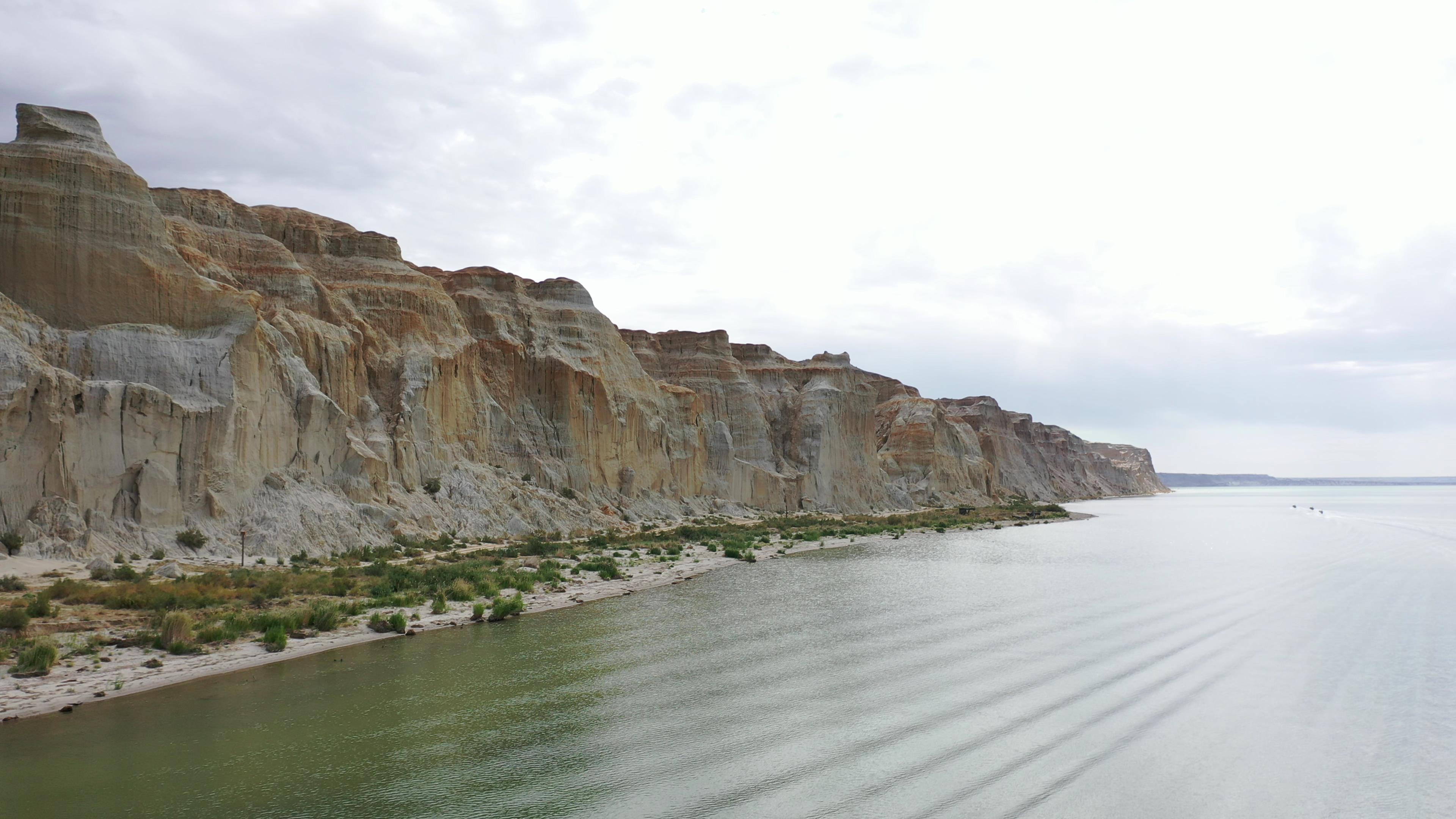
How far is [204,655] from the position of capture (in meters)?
15.1

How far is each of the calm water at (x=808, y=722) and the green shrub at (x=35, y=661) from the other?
207cm

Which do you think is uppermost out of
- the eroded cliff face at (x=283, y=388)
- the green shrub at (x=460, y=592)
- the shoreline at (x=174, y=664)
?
the eroded cliff face at (x=283, y=388)

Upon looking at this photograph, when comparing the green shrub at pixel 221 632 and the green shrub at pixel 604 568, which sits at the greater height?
the green shrub at pixel 221 632

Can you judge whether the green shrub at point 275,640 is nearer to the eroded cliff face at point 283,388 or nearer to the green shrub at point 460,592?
the green shrub at point 460,592

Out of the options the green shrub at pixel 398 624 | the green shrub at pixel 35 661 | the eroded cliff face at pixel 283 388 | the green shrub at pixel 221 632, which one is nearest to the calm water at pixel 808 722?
the green shrub at pixel 398 624

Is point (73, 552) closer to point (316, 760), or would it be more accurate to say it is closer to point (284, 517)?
point (284, 517)

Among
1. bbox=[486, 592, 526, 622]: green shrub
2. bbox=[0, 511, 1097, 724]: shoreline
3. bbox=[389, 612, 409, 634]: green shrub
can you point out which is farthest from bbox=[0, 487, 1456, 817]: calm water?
bbox=[486, 592, 526, 622]: green shrub

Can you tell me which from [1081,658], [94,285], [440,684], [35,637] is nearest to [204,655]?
[35,637]

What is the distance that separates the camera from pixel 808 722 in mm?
11953

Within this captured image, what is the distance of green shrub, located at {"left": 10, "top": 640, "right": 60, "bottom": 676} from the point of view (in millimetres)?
13148

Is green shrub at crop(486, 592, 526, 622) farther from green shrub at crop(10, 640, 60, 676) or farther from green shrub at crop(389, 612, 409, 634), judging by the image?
green shrub at crop(10, 640, 60, 676)

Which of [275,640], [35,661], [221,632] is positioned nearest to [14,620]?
[35,661]

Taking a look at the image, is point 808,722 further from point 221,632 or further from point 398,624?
point 221,632

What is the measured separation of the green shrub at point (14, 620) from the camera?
14977 mm
